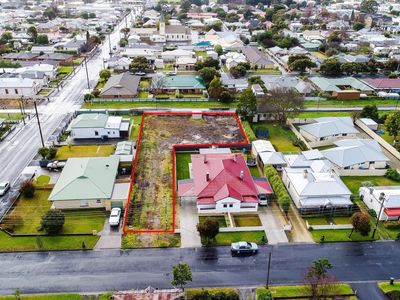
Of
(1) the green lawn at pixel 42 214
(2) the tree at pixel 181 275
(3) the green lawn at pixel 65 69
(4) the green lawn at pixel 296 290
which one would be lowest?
(1) the green lawn at pixel 42 214

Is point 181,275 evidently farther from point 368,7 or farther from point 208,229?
point 368,7

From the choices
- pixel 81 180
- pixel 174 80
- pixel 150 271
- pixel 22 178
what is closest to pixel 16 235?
pixel 81 180

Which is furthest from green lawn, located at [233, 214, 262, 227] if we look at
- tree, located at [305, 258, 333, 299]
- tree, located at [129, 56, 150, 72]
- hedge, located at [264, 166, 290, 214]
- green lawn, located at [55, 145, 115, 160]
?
tree, located at [129, 56, 150, 72]

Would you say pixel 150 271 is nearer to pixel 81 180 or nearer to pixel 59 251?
pixel 59 251

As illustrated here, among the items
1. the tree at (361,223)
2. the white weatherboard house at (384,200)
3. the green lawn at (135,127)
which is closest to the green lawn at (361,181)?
the white weatherboard house at (384,200)

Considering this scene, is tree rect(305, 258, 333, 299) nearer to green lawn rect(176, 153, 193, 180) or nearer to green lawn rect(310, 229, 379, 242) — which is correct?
green lawn rect(310, 229, 379, 242)

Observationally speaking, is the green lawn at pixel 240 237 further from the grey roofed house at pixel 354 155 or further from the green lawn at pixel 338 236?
the grey roofed house at pixel 354 155
